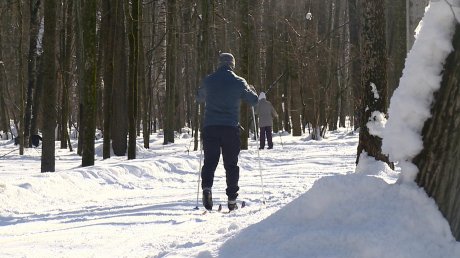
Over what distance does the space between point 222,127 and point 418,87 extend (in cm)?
366

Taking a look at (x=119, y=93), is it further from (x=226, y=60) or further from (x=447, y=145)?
(x=447, y=145)

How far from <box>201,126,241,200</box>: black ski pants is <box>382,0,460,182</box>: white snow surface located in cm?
339

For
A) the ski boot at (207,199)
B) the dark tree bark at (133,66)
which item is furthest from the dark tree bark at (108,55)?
the ski boot at (207,199)

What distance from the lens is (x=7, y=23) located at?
29141 millimetres

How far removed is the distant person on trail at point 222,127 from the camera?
740 centimetres

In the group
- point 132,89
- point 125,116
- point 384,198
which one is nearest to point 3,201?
point 384,198

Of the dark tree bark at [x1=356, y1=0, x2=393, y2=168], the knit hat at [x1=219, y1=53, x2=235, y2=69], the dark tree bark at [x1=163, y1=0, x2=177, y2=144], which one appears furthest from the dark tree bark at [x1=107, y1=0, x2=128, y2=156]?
the dark tree bark at [x1=356, y1=0, x2=393, y2=168]

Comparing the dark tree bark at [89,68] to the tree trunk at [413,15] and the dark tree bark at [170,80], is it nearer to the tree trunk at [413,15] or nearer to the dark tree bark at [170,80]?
the tree trunk at [413,15]

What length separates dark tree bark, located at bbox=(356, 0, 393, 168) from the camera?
24.5ft

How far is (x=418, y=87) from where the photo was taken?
4039 mm

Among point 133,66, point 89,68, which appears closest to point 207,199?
point 89,68

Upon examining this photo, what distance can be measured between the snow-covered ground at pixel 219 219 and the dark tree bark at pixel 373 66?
829mm

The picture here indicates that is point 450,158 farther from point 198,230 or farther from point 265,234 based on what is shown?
point 198,230

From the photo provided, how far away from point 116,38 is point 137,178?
26.0 ft
